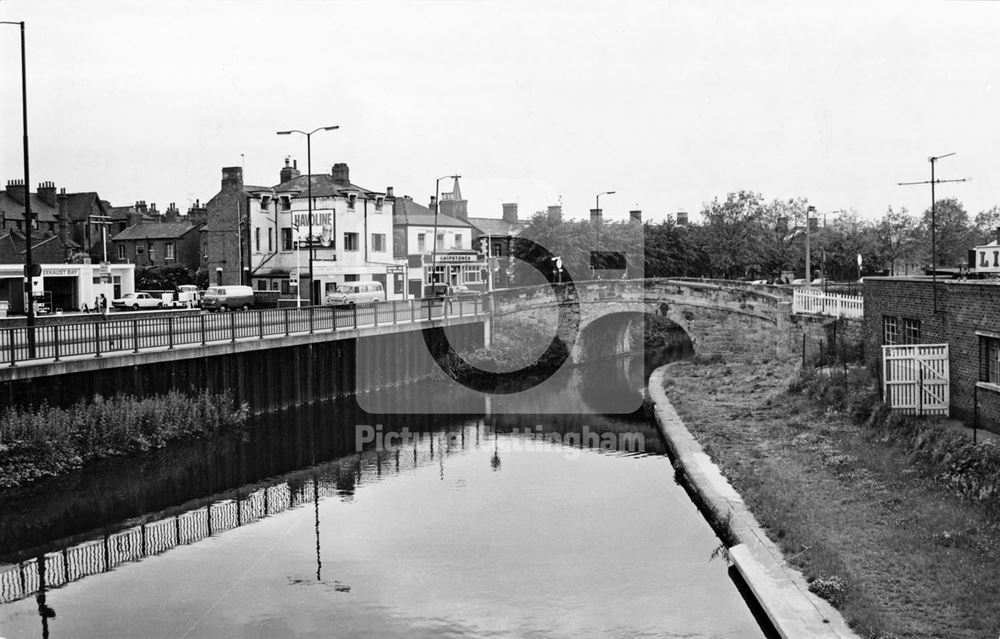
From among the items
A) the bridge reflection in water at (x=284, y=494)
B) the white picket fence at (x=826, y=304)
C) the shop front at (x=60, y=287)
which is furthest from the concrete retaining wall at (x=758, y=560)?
the shop front at (x=60, y=287)

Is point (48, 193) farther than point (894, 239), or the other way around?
point (48, 193)

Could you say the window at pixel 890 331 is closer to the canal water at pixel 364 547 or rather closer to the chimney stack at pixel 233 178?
the canal water at pixel 364 547

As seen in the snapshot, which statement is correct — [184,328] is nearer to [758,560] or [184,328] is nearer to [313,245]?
[758,560]

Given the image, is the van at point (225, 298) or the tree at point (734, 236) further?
the tree at point (734, 236)

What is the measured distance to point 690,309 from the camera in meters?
50.6

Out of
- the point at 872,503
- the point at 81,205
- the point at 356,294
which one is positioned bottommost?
the point at 872,503

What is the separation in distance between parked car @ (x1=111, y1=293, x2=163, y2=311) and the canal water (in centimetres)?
3072

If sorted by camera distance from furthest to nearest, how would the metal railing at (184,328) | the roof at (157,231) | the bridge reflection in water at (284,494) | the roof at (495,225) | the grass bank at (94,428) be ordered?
the roof at (495,225) < the roof at (157,231) < the metal railing at (184,328) < the grass bank at (94,428) < the bridge reflection in water at (284,494)

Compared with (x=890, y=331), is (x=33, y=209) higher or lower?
higher

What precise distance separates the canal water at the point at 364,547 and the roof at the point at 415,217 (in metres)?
42.7

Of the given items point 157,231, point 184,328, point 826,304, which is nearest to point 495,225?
point 157,231

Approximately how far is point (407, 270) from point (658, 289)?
24.6 metres

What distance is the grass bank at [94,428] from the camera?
24.7 meters

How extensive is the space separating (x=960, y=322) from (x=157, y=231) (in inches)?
2917
